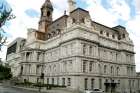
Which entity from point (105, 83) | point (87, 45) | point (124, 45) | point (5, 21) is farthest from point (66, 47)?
point (5, 21)

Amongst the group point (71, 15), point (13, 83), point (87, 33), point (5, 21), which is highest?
point (71, 15)

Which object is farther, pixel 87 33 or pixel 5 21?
pixel 87 33

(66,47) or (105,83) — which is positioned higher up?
(66,47)

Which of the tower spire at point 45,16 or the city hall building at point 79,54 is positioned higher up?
the tower spire at point 45,16

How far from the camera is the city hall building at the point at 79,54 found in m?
53.1

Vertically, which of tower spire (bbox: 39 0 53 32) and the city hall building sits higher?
tower spire (bbox: 39 0 53 32)

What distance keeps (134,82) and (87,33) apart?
27668 millimetres

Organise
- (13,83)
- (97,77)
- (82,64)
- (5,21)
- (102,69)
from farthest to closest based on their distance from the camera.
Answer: (13,83), (102,69), (97,77), (82,64), (5,21)

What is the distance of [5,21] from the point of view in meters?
18.4

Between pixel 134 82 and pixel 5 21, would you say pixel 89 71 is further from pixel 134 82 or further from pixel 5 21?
pixel 5 21

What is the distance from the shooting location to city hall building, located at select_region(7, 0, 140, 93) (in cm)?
5309

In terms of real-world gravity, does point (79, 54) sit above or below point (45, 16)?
below

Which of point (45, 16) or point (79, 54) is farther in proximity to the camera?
point (45, 16)

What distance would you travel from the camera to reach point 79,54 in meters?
51.8
